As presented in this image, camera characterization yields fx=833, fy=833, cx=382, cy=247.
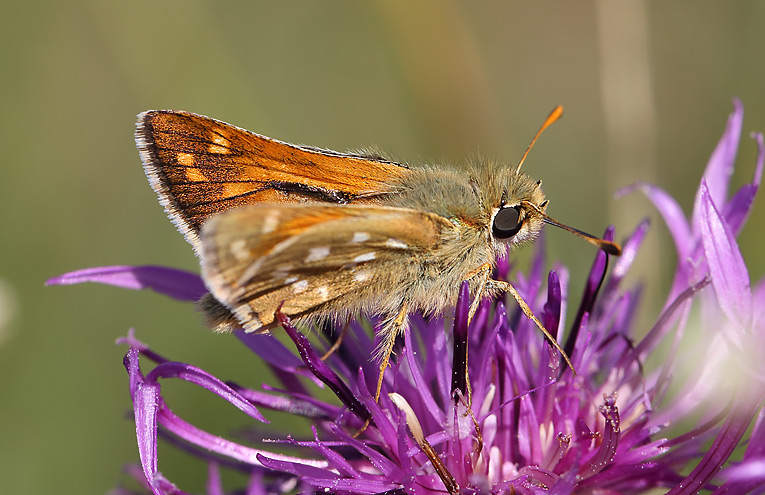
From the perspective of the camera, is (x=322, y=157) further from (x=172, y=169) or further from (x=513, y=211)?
(x=513, y=211)

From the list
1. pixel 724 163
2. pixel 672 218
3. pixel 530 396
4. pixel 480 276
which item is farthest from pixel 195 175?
pixel 724 163

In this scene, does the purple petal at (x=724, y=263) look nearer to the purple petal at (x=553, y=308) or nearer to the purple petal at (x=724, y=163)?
the purple petal at (x=553, y=308)

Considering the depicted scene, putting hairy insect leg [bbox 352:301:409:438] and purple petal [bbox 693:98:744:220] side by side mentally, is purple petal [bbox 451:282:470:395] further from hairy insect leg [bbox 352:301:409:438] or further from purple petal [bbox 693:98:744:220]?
purple petal [bbox 693:98:744:220]

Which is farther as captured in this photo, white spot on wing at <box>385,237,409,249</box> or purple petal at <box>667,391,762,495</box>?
white spot on wing at <box>385,237,409,249</box>

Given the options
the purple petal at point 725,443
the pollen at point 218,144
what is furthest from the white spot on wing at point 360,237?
the purple petal at point 725,443

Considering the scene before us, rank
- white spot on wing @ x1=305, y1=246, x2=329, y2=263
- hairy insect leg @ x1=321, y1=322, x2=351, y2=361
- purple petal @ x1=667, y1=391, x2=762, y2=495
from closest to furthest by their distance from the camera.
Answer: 1. purple petal @ x1=667, y1=391, x2=762, y2=495
2. white spot on wing @ x1=305, y1=246, x2=329, y2=263
3. hairy insect leg @ x1=321, y1=322, x2=351, y2=361

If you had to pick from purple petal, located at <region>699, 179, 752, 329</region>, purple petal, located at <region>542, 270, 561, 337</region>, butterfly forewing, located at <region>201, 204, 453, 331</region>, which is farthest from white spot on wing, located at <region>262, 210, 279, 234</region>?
purple petal, located at <region>699, 179, 752, 329</region>
